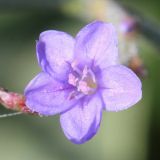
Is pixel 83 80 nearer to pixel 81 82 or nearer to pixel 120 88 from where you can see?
pixel 81 82

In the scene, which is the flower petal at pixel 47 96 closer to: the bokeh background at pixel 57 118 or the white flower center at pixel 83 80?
the white flower center at pixel 83 80

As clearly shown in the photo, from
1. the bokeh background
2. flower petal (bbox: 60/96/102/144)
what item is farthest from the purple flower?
the bokeh background

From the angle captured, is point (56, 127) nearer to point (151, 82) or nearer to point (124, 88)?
point (151, 82)

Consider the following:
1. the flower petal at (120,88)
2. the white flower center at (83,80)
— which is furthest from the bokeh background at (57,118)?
the flower petal at (120,88)

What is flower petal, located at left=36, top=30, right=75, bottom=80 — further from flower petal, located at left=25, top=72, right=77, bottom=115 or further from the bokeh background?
the bokeh background

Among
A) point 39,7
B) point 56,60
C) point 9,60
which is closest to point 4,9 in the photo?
point 39,7

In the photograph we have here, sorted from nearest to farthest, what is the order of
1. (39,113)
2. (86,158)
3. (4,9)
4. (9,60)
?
1. (39,113)
2. (4,9)
3. (86,158)
4. (9,60)

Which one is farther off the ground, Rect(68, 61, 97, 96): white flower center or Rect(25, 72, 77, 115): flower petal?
Rect(68, 61, 97, 96): white flower center
